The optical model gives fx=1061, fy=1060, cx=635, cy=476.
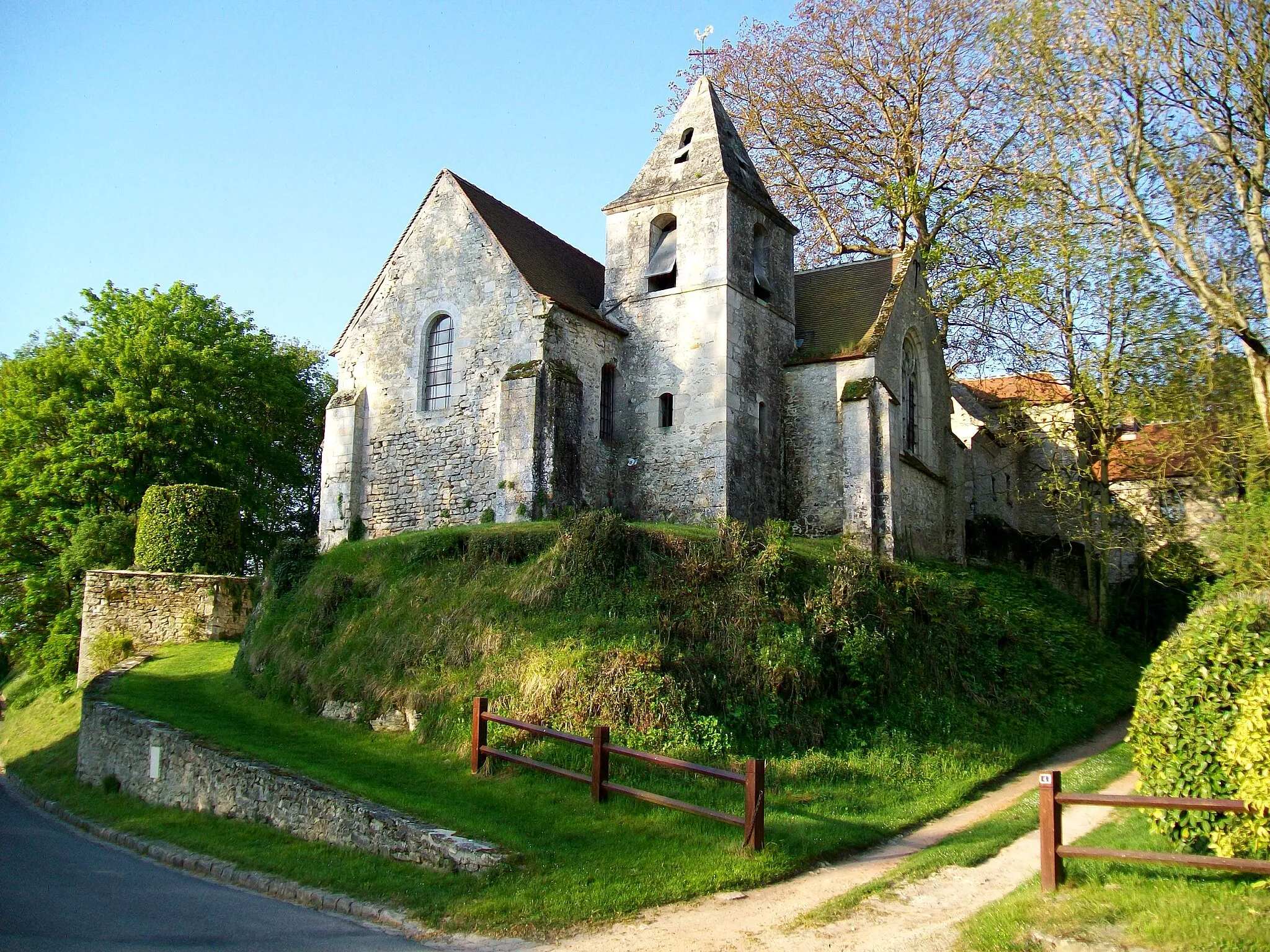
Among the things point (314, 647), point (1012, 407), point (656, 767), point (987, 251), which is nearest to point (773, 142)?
point (987, 251)

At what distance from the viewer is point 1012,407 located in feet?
76.8

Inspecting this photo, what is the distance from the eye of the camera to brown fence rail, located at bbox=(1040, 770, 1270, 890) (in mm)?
7820

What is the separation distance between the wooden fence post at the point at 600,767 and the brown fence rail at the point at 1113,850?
479 centimetres

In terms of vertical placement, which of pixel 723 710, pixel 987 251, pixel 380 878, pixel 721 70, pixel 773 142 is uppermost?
pixel 721 70

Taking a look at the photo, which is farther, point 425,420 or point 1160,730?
point 425,420

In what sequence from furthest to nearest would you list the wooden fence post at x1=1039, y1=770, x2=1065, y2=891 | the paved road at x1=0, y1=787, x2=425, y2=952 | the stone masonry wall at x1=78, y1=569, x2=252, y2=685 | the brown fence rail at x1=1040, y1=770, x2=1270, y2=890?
the stone masonry wall at x1=78, y1=569, x2=252, y2=685, the paved road at x1=0, y1=787, x2=425, y2=952, the wooden fence post at x1=1039, y1=770, x2=1065, y2=891, the brown fence rail at x1=1040, y1=770, x2=1270, y2=890

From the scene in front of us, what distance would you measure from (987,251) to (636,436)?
11803mm

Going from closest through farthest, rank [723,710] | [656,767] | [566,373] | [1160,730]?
[1160,730]
[656,767]
[723,710]
[566,373]

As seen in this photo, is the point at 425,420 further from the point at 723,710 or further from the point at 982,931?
the point at 982,931

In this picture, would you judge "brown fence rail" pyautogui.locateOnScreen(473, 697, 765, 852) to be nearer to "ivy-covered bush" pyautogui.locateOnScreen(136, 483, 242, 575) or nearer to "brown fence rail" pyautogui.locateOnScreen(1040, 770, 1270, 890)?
"brown fence rail" pyautogui.locateOnScreen(1040, 770, 1270, 890)

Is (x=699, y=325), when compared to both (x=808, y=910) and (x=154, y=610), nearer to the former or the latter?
(x=154, y=610)

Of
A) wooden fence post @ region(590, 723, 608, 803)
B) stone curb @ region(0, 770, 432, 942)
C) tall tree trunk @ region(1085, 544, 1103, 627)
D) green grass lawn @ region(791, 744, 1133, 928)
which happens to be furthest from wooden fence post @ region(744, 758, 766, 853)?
tall tree trunk @ region(1085, 544, 1103, 627)

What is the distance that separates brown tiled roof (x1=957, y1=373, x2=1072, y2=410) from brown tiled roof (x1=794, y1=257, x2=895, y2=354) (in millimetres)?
3769

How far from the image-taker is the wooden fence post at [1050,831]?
889 cm
